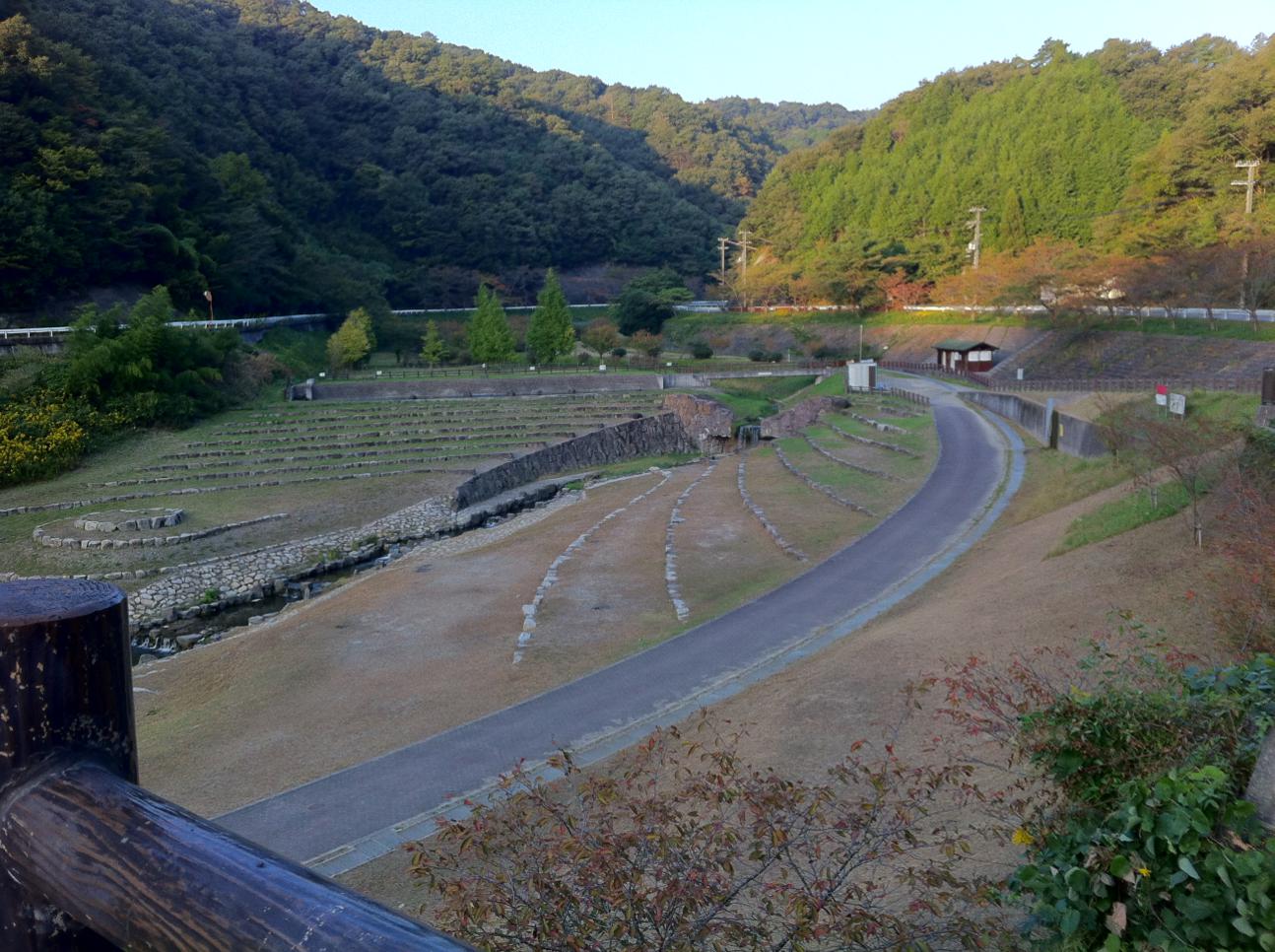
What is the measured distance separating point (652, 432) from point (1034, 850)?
3599cm

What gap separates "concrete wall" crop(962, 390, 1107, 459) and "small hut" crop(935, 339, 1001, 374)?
9839 millimetres

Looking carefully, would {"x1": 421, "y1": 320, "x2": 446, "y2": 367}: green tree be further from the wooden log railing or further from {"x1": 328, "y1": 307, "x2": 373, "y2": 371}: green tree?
the wooden log railing

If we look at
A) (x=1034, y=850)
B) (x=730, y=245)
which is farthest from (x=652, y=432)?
(x=730, y=245)

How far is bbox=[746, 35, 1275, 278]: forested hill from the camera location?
46250 millimetres

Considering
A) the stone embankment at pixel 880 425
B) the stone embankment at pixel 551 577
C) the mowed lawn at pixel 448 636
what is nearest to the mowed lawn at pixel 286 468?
the mowed lawn at pixel 448 636

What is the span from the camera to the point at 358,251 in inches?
2911

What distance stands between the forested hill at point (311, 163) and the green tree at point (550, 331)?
15202 mm

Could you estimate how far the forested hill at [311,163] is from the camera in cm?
4381

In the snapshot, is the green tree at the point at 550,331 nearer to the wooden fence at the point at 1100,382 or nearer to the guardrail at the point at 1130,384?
the wooden fence at the point at 1100,382

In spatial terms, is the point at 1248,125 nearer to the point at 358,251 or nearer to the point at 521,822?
the point at 521,822

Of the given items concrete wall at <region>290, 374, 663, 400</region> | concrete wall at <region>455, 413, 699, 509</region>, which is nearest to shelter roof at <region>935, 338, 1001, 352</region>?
concrete wall at <region>290, 374, 663, 400</region>

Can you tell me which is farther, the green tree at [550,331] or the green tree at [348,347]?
the green tree at [550,331]

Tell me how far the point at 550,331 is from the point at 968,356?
22.8 metres

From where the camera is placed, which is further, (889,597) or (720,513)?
(720,513)
